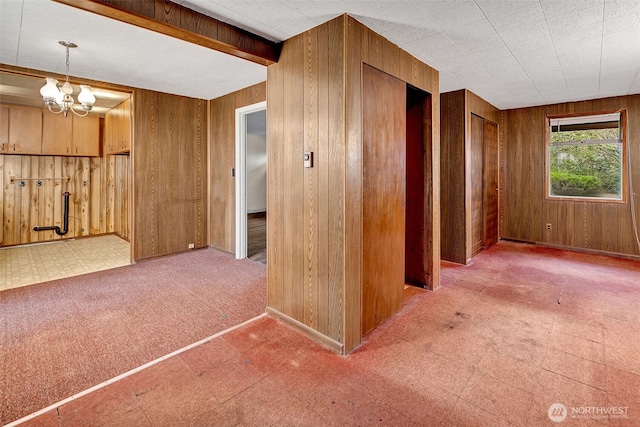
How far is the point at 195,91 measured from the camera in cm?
463

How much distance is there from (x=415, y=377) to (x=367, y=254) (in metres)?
0.91

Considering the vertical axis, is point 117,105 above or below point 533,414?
above

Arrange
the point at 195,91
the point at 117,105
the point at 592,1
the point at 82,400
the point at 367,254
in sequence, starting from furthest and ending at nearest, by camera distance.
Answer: the point at 117,105
the point at 195,91
the point at 367,254
the point at 592,1
the point at 82,400

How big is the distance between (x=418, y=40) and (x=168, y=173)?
3.93m

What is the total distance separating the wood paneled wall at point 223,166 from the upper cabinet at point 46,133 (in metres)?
2.84

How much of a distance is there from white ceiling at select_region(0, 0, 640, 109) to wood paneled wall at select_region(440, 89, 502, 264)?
260 mm

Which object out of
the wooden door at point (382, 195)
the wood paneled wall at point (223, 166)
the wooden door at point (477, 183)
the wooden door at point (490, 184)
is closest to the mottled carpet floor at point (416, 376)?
the wooden door at point (382, 195)

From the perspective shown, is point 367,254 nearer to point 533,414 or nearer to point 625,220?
point 533,414

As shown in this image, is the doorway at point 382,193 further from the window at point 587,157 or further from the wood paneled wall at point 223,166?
the window at point 587,157

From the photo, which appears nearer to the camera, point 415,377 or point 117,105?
point 415,377

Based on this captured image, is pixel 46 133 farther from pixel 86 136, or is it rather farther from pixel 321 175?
pixel 321 175

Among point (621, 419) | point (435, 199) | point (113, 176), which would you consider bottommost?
point (621, 419)

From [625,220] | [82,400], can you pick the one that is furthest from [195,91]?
[625,220]

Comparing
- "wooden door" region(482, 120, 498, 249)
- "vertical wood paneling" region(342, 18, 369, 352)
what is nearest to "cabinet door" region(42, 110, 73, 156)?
"vertical wood paneling" region(342, 18, 369, 352)
